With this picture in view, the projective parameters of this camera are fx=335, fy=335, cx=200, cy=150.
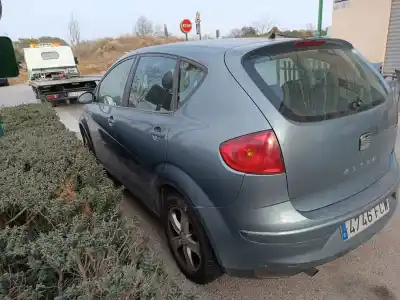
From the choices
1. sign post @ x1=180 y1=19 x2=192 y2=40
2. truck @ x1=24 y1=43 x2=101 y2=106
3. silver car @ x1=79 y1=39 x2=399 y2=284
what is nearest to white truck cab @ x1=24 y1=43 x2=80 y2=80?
truck @ x1=24 y1=43 x2=101 y2=106

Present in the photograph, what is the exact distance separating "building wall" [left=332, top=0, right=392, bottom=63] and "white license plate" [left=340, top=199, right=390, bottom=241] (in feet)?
29.0

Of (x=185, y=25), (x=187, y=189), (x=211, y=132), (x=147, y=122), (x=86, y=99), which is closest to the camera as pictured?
(x=211, y=132)

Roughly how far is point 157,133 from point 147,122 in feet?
0.72

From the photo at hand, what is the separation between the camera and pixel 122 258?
167cm

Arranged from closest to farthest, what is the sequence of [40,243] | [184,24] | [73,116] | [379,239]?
[40,243]
[379,239]
[73,116]
[184,24]

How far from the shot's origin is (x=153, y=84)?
277cm

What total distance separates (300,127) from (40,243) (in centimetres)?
146

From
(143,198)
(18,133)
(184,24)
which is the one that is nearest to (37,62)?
(184,24)

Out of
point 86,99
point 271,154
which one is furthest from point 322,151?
point 86,99

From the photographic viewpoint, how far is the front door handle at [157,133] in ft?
7.80

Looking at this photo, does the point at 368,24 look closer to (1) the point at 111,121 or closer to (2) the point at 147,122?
(1) the point at 111,121

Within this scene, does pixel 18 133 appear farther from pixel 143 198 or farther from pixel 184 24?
pixel 184 24

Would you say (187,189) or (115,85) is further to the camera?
(115,85)

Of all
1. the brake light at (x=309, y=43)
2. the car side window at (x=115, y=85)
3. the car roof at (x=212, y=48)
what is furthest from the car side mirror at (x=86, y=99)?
the brake light at (x=309, y=43)
